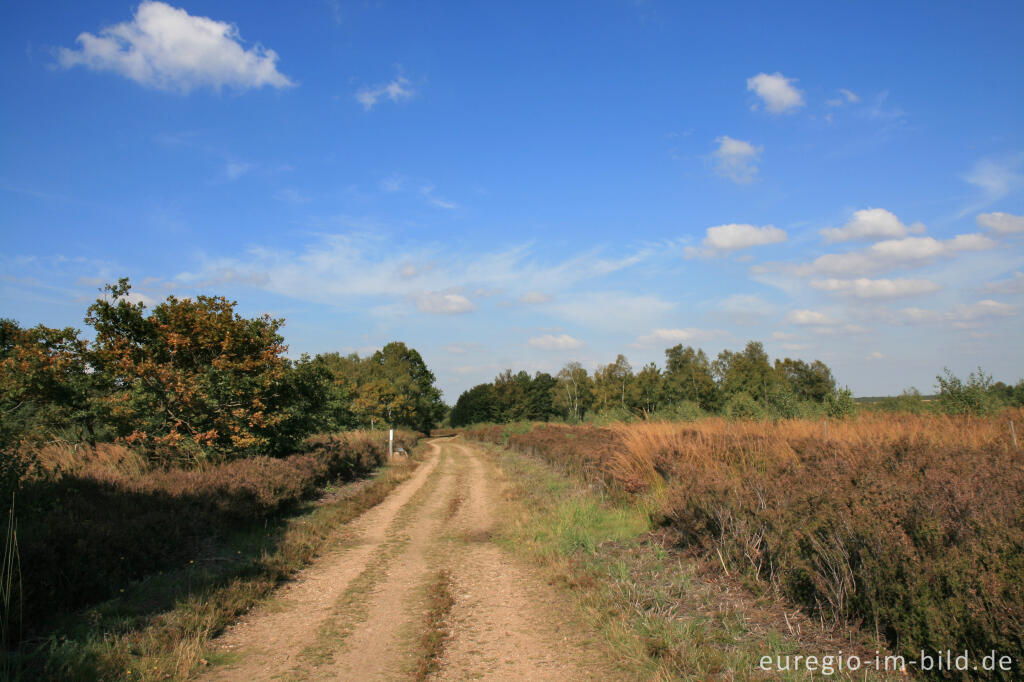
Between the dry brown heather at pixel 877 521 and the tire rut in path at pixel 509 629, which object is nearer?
the dry brown heather at pixel 877 521

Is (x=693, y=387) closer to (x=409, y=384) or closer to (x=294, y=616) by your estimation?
(x=409, y=384)

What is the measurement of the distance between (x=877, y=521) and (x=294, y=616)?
239 inches

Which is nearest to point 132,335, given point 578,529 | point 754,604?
point 578,529

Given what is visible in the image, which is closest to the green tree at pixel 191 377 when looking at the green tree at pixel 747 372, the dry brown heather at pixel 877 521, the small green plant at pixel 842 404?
the dry brown heather at pixel 877 521

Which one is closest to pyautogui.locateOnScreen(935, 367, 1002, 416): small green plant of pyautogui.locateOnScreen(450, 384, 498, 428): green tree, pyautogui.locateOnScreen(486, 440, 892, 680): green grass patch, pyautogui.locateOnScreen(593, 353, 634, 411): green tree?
pyautogui.locateOnScreen(486, 440, 892, 680): green grass patch

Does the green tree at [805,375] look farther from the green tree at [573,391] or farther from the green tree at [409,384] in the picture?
the green tree at [409,384]

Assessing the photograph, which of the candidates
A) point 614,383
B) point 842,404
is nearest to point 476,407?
point 614,383

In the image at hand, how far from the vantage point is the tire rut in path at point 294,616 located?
450 cm

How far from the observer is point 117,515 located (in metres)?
6.80

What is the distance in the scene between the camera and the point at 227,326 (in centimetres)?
1333

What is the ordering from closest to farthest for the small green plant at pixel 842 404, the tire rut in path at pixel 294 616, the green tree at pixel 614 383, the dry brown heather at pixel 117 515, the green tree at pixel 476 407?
the tire rut in path at pixel 294 616 < the dry brown heather at pixel 117 515 < the small green plant at pixel 842 404 < the green tree at pixel 614 383 < the green tree at pixel 476 407

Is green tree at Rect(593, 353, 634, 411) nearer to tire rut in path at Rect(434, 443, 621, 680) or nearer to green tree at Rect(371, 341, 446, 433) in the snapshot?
green tree at Rect(371, 341, 446, 433)

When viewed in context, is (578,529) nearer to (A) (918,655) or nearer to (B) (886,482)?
(B) (886,482)

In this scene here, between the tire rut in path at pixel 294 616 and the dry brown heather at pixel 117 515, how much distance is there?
1.66 m
